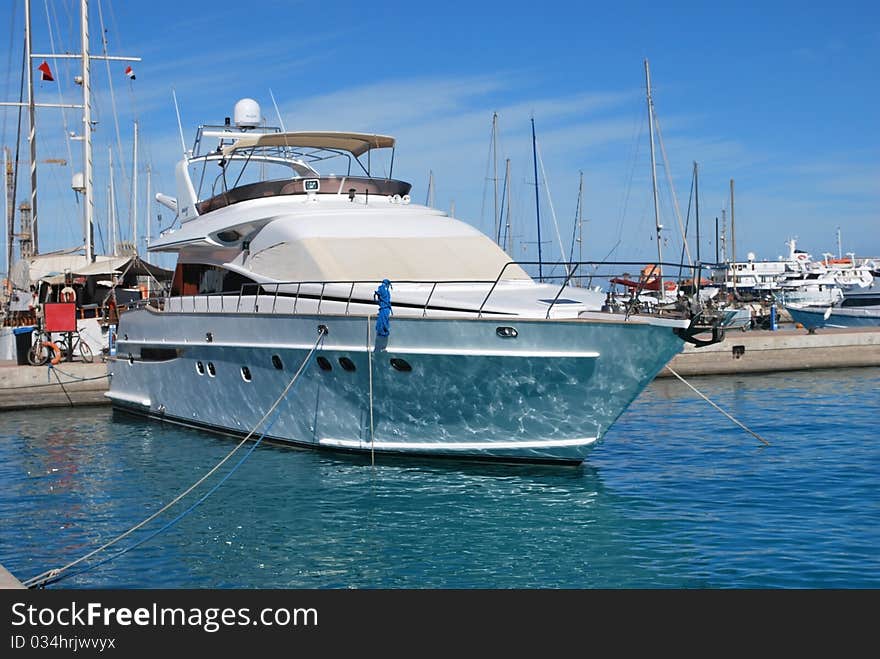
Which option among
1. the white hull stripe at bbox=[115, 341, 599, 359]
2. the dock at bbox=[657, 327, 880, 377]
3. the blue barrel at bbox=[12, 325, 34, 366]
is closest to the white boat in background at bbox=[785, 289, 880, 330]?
the dock at bbox=[657, 327, 880, 377]

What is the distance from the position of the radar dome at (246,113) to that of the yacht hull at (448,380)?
6950 millimetres

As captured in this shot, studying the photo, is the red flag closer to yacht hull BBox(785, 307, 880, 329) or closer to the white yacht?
the white yacht

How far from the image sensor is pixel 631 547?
31.8 feet

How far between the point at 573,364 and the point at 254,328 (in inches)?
214

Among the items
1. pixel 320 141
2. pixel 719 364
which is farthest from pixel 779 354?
pixel 320 141

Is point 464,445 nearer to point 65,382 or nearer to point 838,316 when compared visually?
point 65,382

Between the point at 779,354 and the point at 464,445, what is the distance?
18.2m

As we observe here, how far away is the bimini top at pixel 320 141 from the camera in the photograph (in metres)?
18.5

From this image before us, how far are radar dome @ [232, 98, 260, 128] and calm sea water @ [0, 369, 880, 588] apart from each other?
739 centimetres

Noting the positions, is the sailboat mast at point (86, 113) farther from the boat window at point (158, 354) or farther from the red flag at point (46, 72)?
the boat window at point (158, 354)

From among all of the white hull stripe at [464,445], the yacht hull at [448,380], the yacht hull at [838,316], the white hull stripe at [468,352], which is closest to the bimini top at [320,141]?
the yacht hull at [448,380]

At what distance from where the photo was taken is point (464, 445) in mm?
12906
